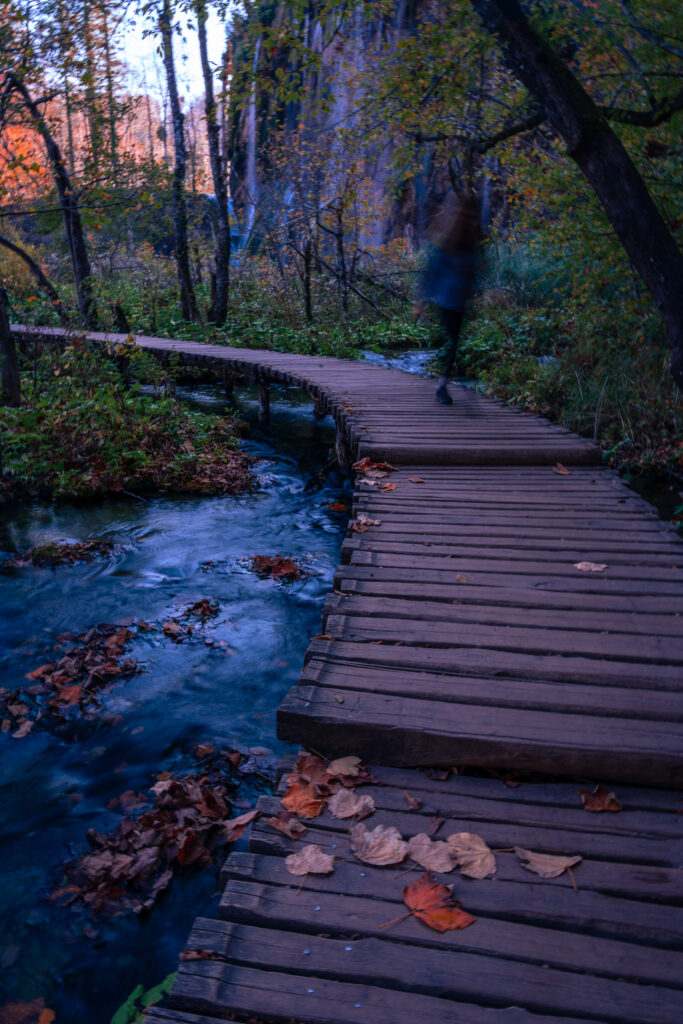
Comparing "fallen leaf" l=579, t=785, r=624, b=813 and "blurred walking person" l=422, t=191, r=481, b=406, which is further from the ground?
"blurred walking person" l=422, t=191, r=481, b=406

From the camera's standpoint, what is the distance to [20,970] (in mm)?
Answer: 2801

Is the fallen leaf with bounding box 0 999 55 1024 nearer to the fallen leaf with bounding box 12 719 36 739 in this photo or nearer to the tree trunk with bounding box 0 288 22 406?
the fallen leaf with bounding box 12 719 36 739

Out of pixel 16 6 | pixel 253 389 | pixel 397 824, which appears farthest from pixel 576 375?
pixel 397 824

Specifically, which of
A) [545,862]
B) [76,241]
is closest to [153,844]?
[545,862]

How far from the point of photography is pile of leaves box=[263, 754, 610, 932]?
76.9 inches

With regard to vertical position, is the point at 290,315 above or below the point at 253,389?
above

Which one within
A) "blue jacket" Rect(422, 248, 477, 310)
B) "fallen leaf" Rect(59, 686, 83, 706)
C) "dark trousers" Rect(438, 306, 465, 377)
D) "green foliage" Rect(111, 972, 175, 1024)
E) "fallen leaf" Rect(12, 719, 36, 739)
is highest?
"blue jacket" Rect(422, 248, 477, 310)

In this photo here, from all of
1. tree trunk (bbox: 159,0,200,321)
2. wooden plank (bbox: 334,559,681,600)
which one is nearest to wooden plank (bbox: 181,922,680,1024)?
wooden plank (bbox: 334,559,681,600)

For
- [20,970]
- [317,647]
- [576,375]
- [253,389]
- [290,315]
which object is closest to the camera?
[20,970]

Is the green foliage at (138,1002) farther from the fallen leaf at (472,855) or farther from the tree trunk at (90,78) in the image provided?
the tree trunk at (90,78)

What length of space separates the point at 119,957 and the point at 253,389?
13259mm

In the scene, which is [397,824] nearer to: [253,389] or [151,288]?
[253,389]

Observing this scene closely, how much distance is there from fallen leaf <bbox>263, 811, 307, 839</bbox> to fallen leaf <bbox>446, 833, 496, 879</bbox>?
18.1 inches

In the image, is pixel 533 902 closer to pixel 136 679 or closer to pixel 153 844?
pixel 153 844
